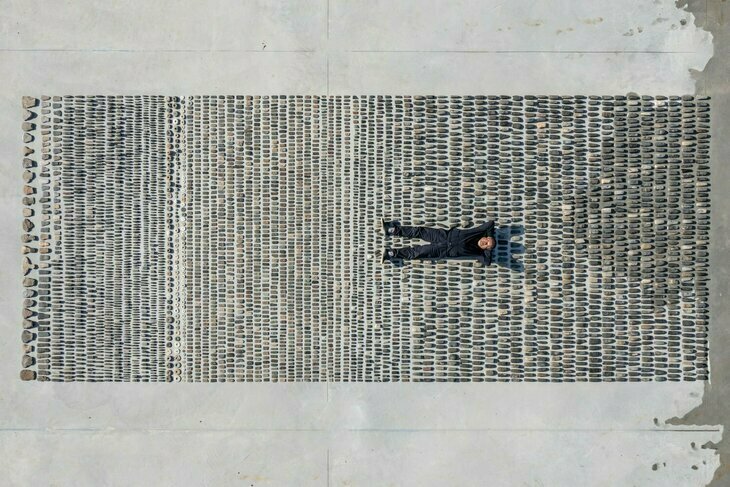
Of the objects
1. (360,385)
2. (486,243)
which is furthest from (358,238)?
(360,385)

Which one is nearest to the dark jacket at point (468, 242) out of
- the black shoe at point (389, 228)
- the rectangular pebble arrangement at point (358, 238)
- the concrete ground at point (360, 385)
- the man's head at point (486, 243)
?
the man's head at point (486, 243)

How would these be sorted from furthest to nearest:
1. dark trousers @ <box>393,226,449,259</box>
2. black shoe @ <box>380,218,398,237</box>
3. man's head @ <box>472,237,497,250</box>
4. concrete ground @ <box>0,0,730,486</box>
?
concrete ground @ <box>0,0,730,486</box>, black shoe @ <box>380,218,398,237</box>, dark trousers @ <box>393,226,449,259</box>, man's head @ <box>472,237,497,250</box>

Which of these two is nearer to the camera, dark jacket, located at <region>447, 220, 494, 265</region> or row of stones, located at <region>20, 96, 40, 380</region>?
dark jacket, located at <region>447, 220, 494, 265</region>

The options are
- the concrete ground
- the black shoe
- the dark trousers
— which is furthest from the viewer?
the concrete ground

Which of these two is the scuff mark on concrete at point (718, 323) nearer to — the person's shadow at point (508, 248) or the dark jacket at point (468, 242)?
the person's shadow at point (508, 248)

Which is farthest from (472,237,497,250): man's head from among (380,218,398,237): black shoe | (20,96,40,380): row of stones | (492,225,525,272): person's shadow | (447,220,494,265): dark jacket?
(20,96,40,380): row of stones

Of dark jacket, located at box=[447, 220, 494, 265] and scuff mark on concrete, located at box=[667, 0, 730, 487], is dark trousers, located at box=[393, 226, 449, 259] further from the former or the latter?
scuff mark on concrete, located at box=[667, 0, 730, 487]
